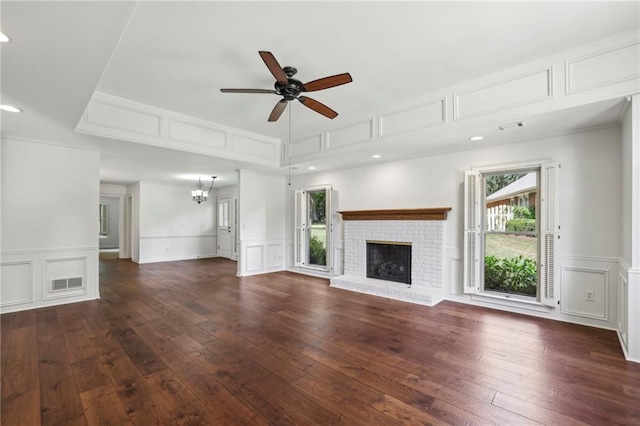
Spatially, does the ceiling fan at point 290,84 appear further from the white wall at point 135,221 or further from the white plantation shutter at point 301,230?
the white wall at point 135,221

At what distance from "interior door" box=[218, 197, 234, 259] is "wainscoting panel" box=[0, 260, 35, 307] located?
5560 millimetres

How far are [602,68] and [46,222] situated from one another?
717 centimetres

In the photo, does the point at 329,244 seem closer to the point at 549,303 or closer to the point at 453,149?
the point at 453,149

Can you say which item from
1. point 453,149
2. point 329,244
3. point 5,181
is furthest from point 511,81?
point 5,181

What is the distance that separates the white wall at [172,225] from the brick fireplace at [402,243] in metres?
6.11

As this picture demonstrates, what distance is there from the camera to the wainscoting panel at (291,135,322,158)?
538cm

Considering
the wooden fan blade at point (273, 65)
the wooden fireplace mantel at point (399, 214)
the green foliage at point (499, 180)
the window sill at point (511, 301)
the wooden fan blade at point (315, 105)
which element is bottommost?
the window sill at point (511, 301)

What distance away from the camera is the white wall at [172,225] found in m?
8.77

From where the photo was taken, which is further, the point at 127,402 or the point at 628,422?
the point at 127,402

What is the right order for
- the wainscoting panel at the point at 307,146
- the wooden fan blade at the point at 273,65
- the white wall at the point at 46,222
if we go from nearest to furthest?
the wooden fan blade at the point at 273,65 < the white wall at the point at 46,222 < the wainscoting panel at the point at 307,146

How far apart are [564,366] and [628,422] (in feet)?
2.43

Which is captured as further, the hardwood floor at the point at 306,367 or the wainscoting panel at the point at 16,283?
the wainscoting panel at the point at 16,283

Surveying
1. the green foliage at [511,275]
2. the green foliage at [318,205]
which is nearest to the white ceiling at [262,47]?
the green foliage at [511,275]

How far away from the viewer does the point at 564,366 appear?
8.52 feet
